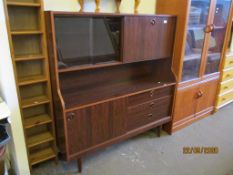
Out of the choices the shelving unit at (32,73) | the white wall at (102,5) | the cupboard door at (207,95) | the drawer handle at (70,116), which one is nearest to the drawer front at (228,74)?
the cupboard door at (207,95)

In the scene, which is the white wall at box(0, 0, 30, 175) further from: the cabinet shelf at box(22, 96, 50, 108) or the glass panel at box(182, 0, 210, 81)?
the glass panel at box(182, 0, 210, 81)

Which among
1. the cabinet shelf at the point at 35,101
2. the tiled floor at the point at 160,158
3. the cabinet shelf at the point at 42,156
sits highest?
the cabinet shelf at the point at 35,101

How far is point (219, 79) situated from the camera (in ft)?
9.16

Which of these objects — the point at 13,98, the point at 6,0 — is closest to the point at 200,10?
the point at 6,0

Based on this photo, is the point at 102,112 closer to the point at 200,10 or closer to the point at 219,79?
the point at 200,10

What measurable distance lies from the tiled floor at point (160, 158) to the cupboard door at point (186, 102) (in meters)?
0.21

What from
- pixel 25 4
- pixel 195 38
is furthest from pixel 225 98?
pixel 25 4

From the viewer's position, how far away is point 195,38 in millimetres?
2350

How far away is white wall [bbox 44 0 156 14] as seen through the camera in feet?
5.52

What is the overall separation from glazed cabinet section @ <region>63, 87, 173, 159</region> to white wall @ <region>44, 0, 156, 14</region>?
0.91 m

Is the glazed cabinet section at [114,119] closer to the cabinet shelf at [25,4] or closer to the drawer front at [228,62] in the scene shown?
the cabinet shelf at [25,4]

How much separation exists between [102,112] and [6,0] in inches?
43.2

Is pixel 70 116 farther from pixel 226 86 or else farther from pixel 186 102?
pixel 226 86

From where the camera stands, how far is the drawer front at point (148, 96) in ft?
6.29
